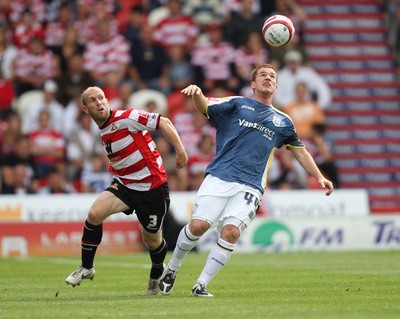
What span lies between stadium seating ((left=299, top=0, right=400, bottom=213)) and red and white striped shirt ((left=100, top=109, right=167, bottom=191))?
49.1 feet

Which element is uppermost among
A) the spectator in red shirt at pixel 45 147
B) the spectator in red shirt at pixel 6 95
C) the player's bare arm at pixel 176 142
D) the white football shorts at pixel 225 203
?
the player's bare arm at pixel 176 142

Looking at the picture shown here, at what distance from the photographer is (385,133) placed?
2806cm

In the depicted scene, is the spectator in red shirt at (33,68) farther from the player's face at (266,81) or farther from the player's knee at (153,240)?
the player's face at (266,81)

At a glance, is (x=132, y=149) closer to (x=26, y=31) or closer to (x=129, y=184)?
(x=129, y=184)

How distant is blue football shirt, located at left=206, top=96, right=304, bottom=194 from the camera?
37.5 feet

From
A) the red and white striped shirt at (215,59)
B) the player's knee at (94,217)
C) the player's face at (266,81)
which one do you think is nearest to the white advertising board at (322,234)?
the red and white striped shirt at (215,59)

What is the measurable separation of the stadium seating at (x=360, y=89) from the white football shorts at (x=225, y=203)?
15.3 meters

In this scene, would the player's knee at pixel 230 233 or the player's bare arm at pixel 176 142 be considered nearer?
the player's knee at pixel 230 233

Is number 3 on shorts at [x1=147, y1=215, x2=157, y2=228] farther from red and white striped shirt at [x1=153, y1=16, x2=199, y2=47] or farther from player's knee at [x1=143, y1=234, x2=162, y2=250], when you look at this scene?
red and white striped shirt at [x1=153, y1=16, x2=199, y2=47]

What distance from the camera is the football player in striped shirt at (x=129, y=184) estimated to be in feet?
38.7

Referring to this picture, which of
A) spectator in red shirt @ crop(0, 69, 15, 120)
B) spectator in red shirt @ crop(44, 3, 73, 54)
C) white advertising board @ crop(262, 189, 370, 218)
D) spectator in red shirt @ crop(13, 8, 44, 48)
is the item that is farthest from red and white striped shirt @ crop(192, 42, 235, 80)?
spectator in red shirt @ crop(0, 69, 15, 120)

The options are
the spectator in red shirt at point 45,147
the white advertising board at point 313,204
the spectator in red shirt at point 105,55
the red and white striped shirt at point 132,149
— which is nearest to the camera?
the red and white striped shirt at point 132,149

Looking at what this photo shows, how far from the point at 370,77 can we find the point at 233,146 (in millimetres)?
18171

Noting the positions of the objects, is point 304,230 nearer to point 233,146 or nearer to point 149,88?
point 149,88
